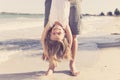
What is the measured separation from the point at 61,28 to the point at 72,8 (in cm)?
62

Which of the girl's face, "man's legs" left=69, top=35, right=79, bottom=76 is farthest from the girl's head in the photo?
"man's legs" left=69, top=35, right=79, bottom=76

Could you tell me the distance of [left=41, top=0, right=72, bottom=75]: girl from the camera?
14.0 ft

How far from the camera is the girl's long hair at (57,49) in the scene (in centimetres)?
441

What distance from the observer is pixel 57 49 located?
444 centimetres

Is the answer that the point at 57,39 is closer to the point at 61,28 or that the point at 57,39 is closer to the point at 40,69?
the point at 61,28

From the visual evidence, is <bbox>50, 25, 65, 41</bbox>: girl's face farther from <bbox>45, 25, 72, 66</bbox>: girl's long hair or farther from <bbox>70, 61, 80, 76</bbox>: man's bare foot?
<bbox>70, 61, 80, 76</bbox>: man's bare foot

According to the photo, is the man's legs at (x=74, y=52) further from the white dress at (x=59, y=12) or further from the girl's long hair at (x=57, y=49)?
the white dress at (x=59, y=12)

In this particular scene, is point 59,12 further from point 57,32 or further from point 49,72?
point 49,72

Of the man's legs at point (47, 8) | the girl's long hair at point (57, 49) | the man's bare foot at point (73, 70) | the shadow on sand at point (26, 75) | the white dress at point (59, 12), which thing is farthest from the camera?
the man's bare foot at point (73, 70)

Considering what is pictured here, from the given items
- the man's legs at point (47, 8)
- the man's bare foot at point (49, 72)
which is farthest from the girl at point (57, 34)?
the man's bare foot at point (49, 72)

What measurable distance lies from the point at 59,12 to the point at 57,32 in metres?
0.22

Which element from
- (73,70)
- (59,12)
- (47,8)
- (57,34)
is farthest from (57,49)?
(73,70)

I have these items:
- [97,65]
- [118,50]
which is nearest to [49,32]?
[97,65]

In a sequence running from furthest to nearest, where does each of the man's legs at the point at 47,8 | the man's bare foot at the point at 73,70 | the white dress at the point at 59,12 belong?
the man's bare foot at the point at 73,70
the man's legs at the point at 47,8
the white dress at the point at 59,12
